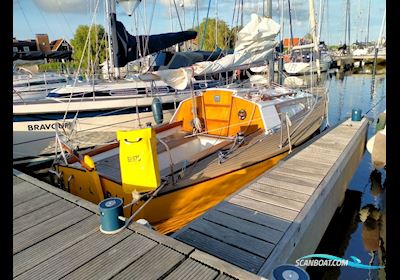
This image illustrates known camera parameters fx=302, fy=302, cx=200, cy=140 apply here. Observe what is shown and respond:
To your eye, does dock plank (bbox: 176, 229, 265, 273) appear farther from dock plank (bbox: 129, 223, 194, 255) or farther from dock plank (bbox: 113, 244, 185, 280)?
dock plank (bbox: 113, 244, 185, 280)

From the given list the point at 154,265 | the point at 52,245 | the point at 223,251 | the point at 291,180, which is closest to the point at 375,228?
the point at 291,180

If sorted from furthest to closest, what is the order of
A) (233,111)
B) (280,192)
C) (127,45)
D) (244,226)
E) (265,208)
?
(127,45) → (233,111) → (280,192) → (265,208) → (244,226)

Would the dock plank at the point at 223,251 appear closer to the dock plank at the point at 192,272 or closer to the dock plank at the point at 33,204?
the dock plank at the point at 192,272

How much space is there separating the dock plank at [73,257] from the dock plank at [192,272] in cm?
77

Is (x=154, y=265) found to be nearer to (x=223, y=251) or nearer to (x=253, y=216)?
(x=223, y=251)

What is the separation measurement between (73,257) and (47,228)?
32.3 inches

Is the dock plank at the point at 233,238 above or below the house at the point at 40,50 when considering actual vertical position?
below

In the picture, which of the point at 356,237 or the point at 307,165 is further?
the point at 356,237

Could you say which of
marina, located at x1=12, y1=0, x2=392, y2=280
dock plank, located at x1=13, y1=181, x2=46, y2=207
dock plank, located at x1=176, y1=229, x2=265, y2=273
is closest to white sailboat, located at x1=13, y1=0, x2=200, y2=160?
marina, located at x1=12, y1=0, x2=392, y2=280

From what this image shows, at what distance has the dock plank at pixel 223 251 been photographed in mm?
2910

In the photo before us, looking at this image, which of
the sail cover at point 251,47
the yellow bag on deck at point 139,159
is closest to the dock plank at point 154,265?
the yellow bag on deck at point 139,159

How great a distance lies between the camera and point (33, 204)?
404 cm

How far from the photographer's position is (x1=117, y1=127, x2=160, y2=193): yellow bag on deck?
4074 millimetres

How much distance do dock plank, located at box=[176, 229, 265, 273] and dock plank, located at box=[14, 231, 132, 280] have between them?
69cm
